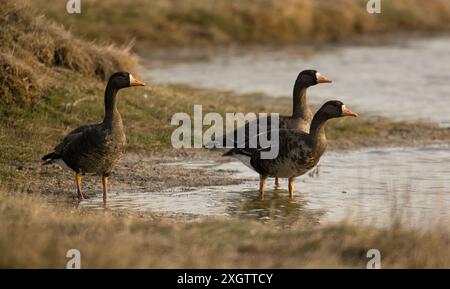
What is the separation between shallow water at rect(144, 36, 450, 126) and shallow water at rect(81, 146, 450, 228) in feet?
15.2

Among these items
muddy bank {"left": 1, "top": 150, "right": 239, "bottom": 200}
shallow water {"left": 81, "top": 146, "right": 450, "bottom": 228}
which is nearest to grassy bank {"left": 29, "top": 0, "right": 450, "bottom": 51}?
muddy bank {"left": 1, "top": 150, "right": 239, "bottom": 200}

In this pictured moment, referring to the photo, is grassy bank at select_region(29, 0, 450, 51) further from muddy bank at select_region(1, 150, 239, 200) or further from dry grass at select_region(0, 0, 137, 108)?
muddy bank at select_region(1, 150, 239, 200)

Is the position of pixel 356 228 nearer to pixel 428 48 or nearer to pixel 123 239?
pixel 123 239

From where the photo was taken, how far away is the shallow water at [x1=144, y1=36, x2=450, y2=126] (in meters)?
21.2

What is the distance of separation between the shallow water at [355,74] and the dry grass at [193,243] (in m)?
9.99

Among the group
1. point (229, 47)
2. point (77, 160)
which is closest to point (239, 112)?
point (77, 160)

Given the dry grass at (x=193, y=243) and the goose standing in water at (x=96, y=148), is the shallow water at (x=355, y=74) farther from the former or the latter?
the dry grass at (x=193, y=243)

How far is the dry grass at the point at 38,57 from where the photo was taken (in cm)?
1566

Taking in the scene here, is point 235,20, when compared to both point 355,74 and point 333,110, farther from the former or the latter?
point 333,110

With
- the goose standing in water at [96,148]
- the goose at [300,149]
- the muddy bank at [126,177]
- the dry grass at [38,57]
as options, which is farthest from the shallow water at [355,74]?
the goose standing in water at [96,148]

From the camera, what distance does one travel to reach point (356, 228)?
9328 millimetres

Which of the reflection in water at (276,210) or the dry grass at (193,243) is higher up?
the dry grass at (193,243)
